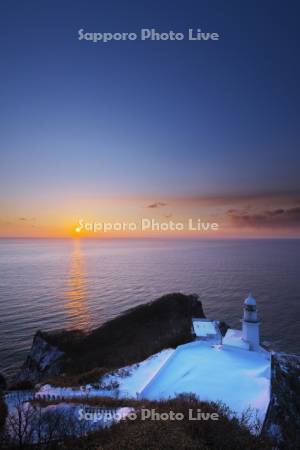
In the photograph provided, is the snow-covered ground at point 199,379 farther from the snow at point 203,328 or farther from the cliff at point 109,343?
the cliff at point 109,343

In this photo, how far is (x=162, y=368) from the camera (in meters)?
21.6

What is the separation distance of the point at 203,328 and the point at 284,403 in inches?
567

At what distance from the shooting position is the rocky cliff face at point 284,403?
13787mm

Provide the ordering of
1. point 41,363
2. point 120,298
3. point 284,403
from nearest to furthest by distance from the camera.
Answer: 1. point 284,403
2. point 41,363
3. point 120,298

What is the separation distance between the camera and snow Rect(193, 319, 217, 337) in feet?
94.3

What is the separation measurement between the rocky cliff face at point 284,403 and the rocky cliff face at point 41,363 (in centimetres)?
2010

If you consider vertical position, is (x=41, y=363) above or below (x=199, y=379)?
below

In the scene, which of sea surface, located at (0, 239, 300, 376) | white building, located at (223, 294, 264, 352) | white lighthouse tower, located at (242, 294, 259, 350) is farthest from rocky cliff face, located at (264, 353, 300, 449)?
sea surface, located at (0, 239, 300, 376)

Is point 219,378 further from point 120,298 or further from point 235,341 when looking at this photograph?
point 120,298

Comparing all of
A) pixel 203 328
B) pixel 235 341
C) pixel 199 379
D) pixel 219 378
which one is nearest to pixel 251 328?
pixel 235 341

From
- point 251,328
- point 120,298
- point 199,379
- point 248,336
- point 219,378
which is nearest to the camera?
point 199,379

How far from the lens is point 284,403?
15.9 m

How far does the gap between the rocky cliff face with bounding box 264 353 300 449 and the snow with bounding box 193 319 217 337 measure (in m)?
9.66

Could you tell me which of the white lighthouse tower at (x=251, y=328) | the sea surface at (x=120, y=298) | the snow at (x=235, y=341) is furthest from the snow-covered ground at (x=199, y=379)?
the sea surface at (x=120, y=298)
